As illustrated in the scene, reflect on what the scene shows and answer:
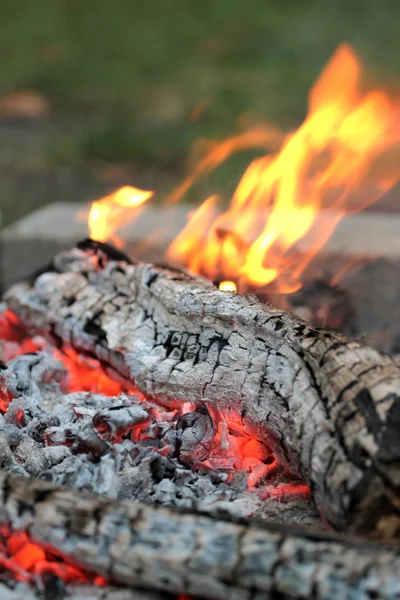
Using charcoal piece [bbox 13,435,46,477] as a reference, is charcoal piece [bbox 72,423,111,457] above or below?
above

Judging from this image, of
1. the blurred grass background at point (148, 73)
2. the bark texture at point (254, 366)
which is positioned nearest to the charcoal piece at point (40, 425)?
the bark texture at point (254, 366)

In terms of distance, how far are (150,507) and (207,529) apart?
0.44 feet

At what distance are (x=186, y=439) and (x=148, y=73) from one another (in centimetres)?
971

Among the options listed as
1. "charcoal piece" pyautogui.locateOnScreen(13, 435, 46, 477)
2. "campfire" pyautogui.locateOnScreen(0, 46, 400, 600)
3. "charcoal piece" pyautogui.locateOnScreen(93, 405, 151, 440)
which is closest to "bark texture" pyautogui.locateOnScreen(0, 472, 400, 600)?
"campfire" pyautogui.locateOnScreen(0, 46, 400, 600)

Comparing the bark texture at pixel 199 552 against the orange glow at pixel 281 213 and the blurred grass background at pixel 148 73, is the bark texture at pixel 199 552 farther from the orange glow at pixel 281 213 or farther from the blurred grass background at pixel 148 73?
the blurred grass background at pixel 148 73

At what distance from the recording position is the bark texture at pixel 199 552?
140 centimetres

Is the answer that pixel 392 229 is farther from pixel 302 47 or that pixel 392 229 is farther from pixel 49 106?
pixel 302 47

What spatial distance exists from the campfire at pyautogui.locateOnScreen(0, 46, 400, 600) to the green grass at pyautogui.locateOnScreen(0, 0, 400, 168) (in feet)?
18.6

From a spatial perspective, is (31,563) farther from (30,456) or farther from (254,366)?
(254,366)

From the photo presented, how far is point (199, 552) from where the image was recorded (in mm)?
1440

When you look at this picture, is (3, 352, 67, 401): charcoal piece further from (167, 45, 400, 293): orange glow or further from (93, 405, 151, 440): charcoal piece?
(167, 45, 400, 293): orange glow

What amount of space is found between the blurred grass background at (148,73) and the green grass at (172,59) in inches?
0.8

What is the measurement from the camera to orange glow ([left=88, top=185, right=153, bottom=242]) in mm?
2942

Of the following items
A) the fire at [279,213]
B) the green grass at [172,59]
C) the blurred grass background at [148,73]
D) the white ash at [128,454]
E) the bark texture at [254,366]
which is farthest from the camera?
the green grass at [172,59]
